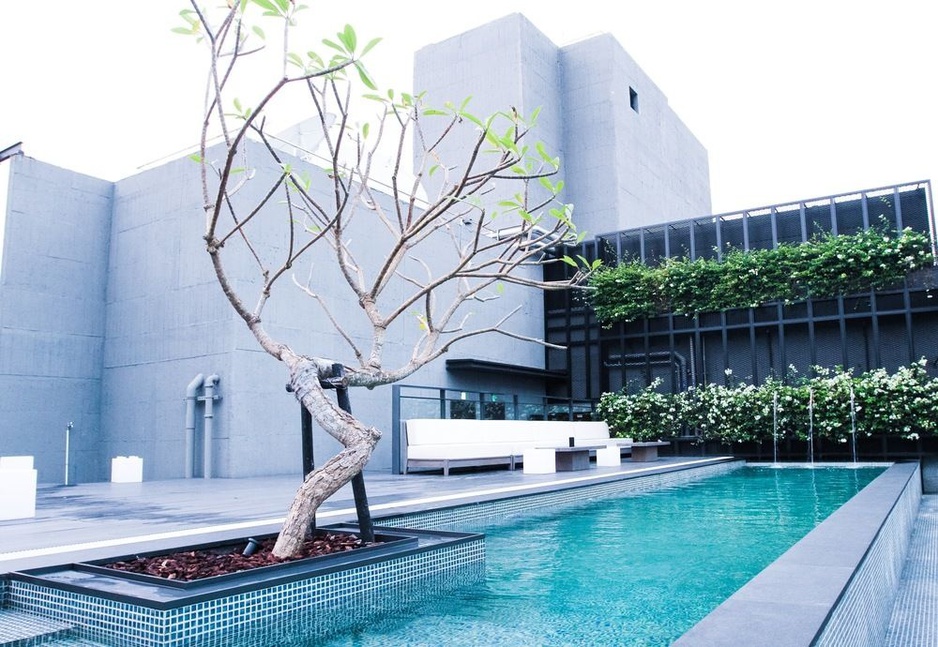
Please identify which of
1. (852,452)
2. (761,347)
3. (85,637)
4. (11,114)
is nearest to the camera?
(85,637)

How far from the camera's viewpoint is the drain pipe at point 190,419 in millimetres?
10414

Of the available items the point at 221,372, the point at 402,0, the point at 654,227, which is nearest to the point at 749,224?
the point at 654,227

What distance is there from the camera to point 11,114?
38.6 feet

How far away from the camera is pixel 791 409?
14266mm

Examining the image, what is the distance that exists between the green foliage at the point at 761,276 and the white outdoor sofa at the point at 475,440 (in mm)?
2979

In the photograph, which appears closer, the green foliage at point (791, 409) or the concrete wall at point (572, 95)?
the green foliage at point (791, 409)

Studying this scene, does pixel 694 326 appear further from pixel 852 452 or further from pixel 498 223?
pixel 498 223

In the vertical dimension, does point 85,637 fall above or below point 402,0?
below

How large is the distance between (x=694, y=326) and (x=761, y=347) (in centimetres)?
147

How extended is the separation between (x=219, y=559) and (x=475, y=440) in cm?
851

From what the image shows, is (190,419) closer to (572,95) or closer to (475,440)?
(475,440)

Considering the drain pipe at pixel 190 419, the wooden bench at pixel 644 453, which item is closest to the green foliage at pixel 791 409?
the wooden bench at pixel 644 453

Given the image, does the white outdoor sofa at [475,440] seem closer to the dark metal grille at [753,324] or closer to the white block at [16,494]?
the dark metal grille at [753,324]

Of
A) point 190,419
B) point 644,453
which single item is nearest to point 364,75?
point 190,419
